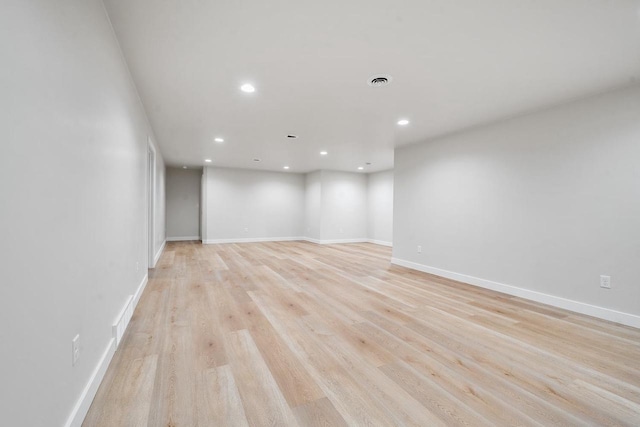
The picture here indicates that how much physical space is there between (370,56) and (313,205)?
6.96 m

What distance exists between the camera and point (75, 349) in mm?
1332

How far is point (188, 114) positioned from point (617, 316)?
544 centimetres

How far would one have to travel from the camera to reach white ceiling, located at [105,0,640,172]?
5.96 ft

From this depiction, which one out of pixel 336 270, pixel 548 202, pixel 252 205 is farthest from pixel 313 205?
pixel 548 202

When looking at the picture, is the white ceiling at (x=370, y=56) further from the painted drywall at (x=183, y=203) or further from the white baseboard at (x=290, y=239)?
the painted drywall at (x=183, y=203)

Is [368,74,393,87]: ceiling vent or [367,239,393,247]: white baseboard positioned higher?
[368,74,393,87]: ceiling vent

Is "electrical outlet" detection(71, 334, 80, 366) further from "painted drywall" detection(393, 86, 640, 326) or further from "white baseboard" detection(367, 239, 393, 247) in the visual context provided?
"white baseboard" detection(367, 239, 393, 247)

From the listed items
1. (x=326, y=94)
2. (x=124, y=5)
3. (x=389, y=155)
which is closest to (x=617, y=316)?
(x=326, y=94)

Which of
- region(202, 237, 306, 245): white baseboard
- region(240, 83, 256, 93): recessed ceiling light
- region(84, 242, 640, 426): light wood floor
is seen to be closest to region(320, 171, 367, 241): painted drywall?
region(202, 237, 306, 245): white baseboard

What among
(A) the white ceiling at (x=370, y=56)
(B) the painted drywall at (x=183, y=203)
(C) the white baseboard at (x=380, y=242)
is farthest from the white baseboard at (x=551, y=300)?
(B) the painted drywall at (x=183, y=203)

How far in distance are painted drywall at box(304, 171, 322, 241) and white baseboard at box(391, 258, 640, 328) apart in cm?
456

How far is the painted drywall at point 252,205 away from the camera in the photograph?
8.49 metres

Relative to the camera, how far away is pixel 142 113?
3.58 m

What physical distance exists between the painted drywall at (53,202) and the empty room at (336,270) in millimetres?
12
